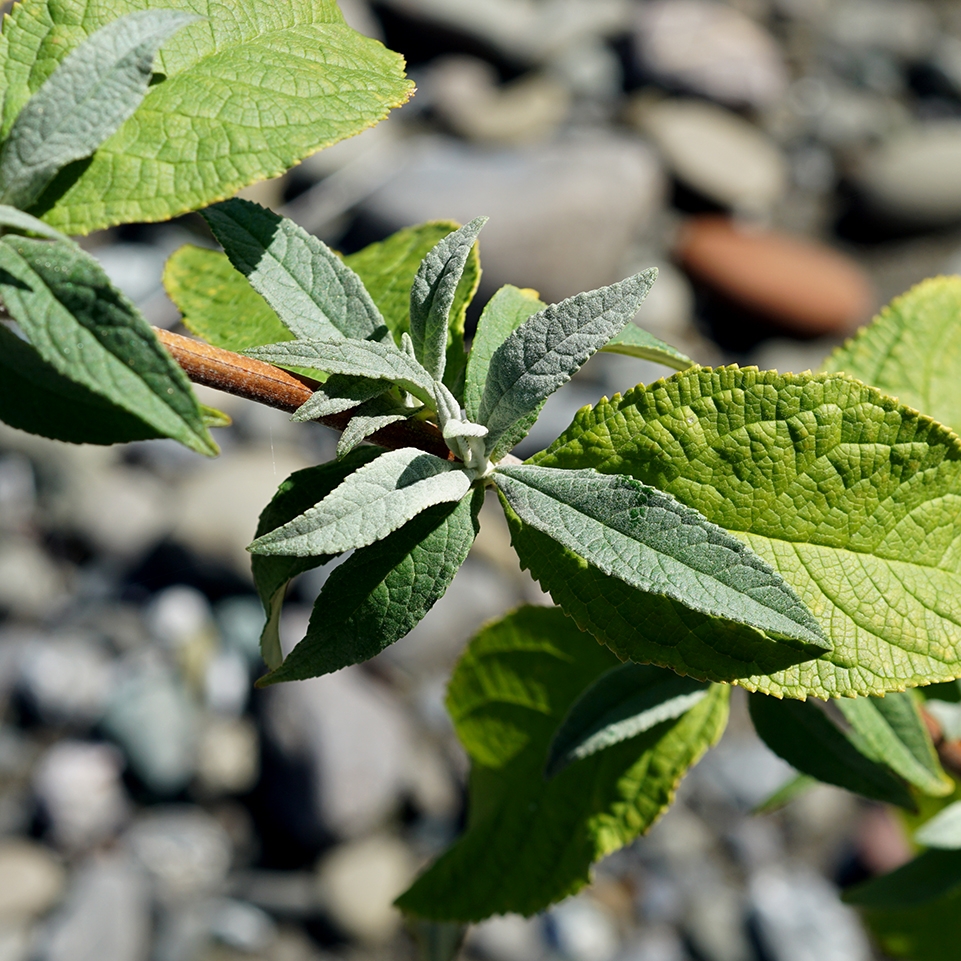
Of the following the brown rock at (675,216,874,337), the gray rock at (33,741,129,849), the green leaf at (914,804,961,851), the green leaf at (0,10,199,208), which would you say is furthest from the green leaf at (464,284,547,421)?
the brown rock at (675,216,874,337)

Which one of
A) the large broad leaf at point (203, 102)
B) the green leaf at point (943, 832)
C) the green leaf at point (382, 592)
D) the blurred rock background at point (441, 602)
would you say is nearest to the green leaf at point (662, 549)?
the green leaf at point (382, 592)

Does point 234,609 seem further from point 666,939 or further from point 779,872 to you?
point 779,872

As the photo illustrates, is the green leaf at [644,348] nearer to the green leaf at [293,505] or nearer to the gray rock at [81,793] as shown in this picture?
the green leaf at [293,505]

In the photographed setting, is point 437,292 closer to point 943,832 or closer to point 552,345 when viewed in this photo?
point 552,345

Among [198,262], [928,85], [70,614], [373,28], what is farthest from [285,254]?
[928,85]

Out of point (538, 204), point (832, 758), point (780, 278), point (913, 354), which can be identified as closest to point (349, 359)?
point (832, 758)

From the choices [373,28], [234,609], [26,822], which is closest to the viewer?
[26,822]
